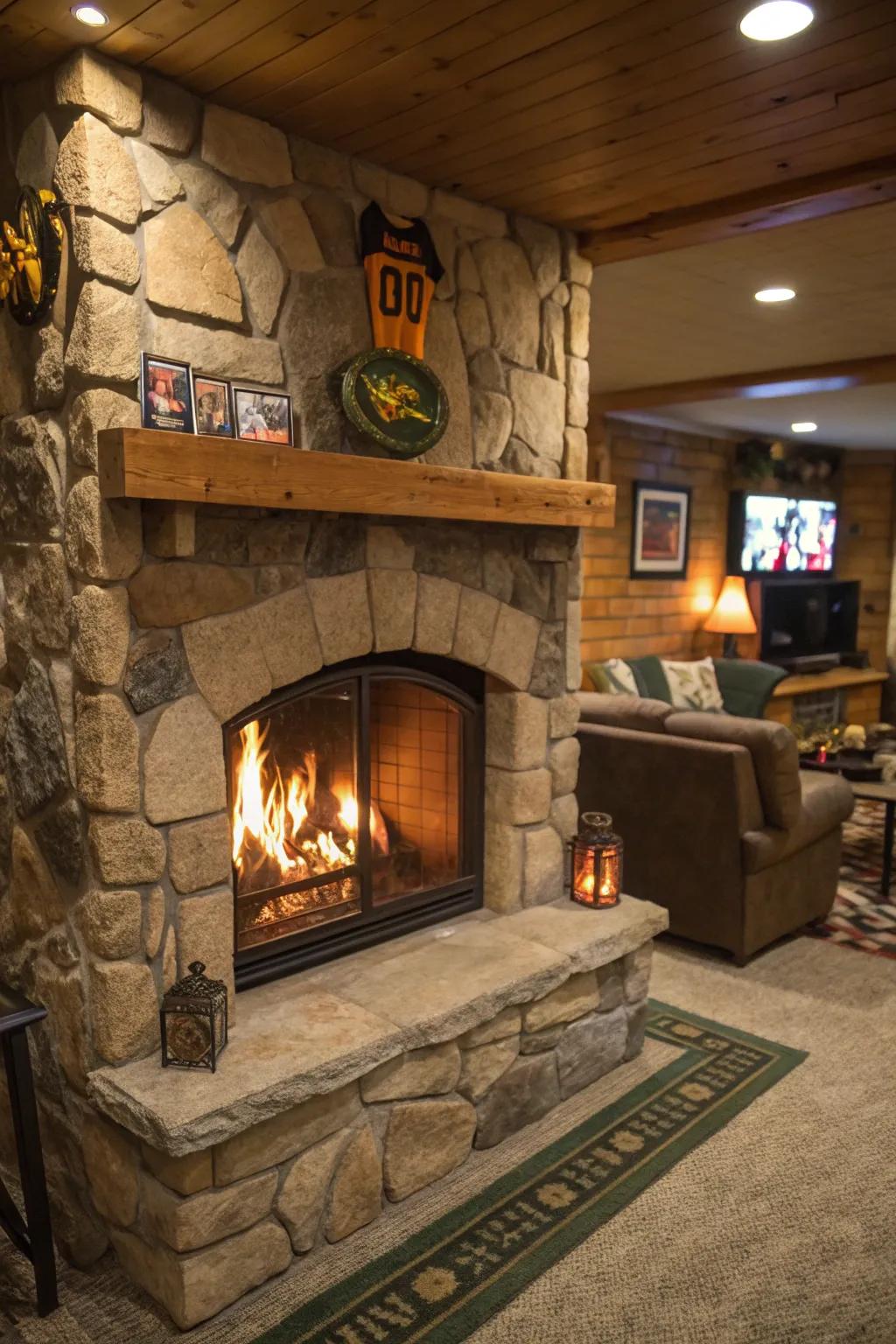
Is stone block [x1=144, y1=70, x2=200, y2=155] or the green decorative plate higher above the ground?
stone block [x1=144, y1=70, x2=200, y2=155]

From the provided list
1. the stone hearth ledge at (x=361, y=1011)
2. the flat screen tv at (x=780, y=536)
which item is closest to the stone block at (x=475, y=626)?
the stone hearth ledge at (x=361, y=1011)

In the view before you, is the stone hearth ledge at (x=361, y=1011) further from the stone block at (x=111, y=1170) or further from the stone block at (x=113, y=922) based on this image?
the stone block at (x=113, y=922)

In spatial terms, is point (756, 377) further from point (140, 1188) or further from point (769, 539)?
point (140, 1188)

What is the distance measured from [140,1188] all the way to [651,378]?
176 inches

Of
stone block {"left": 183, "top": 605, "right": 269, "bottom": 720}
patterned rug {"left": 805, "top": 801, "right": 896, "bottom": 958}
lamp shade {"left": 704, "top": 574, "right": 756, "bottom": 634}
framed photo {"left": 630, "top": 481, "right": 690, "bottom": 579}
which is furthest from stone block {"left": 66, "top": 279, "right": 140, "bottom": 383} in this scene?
lamp shade {"left": 704, "top": 574, "right": 756, "bottom": 634}

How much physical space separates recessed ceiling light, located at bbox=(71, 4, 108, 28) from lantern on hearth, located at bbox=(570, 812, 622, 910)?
2.27 m

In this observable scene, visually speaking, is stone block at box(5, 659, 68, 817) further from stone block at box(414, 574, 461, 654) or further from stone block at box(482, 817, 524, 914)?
stone block at box(482, 817, 524, 914)

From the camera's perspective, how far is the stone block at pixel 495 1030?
2.41 meters

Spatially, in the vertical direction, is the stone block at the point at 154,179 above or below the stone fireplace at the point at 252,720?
above

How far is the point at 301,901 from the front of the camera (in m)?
2.59

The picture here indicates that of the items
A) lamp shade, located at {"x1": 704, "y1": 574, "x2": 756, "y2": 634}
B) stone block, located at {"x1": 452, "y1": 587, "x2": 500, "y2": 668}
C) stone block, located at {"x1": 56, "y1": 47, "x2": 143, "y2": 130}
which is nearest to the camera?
stone block, located at {"x1": 56, "y1": 47, "x2": 143, "y2": 130}

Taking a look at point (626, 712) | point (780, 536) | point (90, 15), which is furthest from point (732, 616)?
point (90, 15)

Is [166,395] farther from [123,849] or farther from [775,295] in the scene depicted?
[775,295]

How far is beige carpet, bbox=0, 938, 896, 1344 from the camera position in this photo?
1954 millimetres
